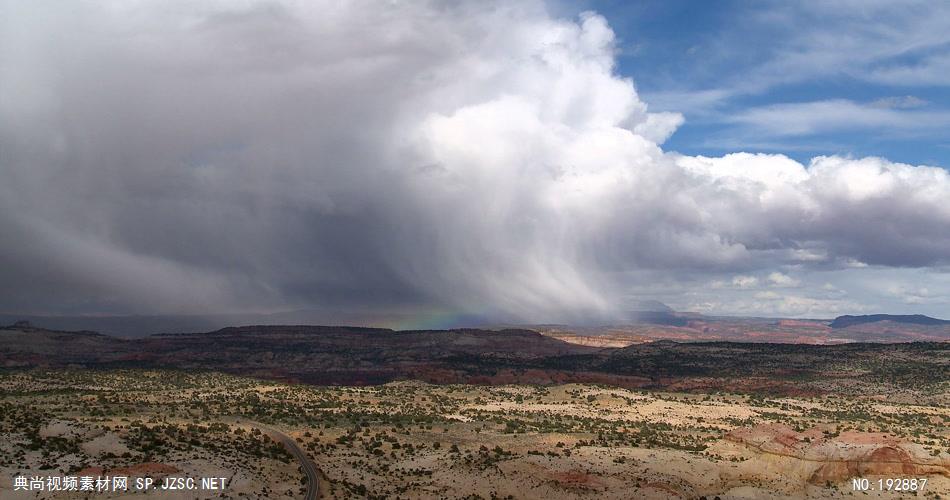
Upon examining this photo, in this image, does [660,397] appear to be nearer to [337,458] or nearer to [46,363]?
[337,458]

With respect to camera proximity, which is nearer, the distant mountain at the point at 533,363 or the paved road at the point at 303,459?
the paved road at the point at 303,459

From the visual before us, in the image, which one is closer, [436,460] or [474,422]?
[436,460]

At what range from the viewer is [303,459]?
5128 centimetres

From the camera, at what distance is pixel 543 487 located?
47.1 meters

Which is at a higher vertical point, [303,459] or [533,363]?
[303,459]

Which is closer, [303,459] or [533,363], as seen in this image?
[303,459]

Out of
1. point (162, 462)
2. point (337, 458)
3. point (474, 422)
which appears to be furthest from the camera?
point (474, 422)

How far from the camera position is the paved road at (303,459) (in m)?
43.2

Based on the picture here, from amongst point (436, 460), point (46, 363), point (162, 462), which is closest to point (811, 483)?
point (436, 460)

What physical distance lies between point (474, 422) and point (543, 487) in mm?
26357

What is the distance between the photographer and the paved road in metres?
43.2

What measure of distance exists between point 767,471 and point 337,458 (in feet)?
106

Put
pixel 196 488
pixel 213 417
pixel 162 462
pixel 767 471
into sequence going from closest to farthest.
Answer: pixel 196 488, pixel 162 462, pixel 767 471, pixel 213 417

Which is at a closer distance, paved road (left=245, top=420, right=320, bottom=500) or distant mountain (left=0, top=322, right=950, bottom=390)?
paved road (left=245, top=420, right=320, bottom=500)
